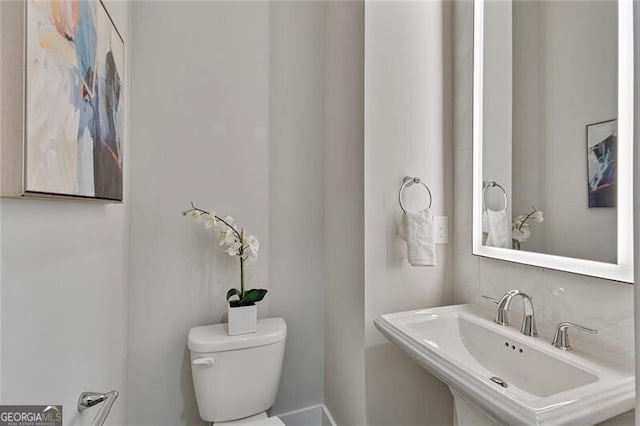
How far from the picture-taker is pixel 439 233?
1428 millimetres

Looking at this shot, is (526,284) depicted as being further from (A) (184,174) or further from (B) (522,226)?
(A) (184,174)

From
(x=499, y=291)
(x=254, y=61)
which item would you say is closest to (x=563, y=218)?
(x=499, y=291)

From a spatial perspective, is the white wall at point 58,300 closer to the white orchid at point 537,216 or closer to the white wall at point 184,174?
the white wall at point 184,174

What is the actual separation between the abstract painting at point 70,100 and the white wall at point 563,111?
4.71 ft

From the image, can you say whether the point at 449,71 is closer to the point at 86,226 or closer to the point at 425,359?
the point at 425,359

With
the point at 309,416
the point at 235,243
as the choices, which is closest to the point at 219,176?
the point at 235,243

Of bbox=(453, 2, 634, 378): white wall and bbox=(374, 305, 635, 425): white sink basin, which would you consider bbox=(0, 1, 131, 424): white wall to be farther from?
bbox=(453, 2, 634, 378): white wall

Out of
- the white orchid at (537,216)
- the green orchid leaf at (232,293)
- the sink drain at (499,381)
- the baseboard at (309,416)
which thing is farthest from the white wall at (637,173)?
the baseboard at (309,416)

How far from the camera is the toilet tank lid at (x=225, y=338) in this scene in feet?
4.29

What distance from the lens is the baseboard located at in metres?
1.63

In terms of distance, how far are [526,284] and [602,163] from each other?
0.46 metres

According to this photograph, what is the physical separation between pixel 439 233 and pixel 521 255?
353 mm

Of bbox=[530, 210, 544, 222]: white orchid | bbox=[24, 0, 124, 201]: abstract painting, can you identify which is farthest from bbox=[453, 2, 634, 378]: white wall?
bbox=[24, 0, 124, 201]: abstract painting

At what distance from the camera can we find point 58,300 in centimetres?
74
